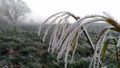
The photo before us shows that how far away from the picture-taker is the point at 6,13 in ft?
202

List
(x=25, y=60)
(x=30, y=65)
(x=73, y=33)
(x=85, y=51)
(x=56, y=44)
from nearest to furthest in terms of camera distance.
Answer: (x=73, y=33), (x=56, y=44), (x=30, y=65), (x=25, y=60), (x=85, y=51)

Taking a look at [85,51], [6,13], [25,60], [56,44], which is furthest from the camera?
[6,13]

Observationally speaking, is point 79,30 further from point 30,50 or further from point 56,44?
point 30,50

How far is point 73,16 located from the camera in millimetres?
1686

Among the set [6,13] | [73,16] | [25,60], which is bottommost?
[6,13]

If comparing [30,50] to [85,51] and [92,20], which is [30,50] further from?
[92,20]

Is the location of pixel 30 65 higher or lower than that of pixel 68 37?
lower

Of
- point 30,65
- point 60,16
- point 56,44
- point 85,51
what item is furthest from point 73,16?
point 85,51

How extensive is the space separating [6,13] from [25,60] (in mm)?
46352

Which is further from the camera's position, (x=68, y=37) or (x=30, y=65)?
(x=30, y=65)

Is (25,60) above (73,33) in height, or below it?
below

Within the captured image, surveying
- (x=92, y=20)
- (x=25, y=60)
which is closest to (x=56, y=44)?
(x=92, y=20)

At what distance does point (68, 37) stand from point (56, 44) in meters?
0.14

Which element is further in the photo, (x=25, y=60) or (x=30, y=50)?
(x=30, y=50)
